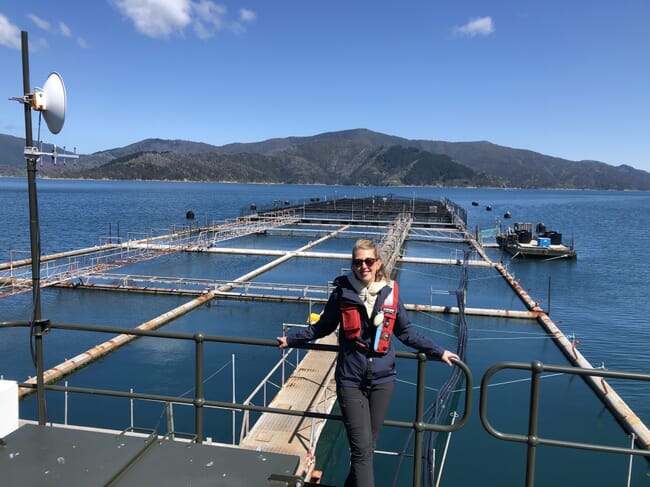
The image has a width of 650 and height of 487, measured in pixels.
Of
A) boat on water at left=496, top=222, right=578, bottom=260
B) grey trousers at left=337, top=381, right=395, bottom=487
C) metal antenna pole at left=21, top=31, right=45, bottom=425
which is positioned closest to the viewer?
grey trousers at left=337, top=381, right=395, bottom=487

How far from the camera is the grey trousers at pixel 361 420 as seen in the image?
3492mm

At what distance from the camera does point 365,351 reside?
3.51 m

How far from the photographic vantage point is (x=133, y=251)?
139 feet

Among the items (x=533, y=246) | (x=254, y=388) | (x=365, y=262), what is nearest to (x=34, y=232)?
(x=365, y=262)

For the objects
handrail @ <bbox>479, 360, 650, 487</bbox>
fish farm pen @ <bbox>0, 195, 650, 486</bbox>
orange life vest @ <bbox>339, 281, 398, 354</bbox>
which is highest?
orange life vest @ <bbox>339, 281, 398, 354</bbox>

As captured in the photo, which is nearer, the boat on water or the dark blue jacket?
the dark blue jacket

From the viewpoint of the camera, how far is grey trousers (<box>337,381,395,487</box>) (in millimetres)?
3492

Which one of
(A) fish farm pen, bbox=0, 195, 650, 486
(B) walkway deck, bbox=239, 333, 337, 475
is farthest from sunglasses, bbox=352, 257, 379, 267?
(B) walkway deck, bbox=239, 333, 337, 475

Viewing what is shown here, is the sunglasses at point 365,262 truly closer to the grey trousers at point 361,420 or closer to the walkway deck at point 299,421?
the grey trousers at point 361,420

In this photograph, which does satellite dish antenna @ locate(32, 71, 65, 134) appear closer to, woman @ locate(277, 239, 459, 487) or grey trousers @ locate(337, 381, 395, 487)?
woman @ locate(277, 239, 459, 487)

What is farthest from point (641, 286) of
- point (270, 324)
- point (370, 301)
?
point (370, 301)

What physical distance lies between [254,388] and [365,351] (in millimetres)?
15029

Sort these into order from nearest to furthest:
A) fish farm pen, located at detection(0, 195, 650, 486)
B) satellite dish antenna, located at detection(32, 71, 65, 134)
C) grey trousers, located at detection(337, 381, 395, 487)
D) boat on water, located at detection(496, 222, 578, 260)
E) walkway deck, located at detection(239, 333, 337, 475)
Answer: fish farm pen, located at detection(0, 195, 650, 486)
grey trousers, located at detection(337, 381, 395, 487)
satellite dish antenna, located at detection(32, 71, 65, 134)
walkway deck, located at detection(239, 333, 337, 475)
boat on water, located at detection(496, 222, 578, 260)

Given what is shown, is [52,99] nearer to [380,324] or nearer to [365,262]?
[365,262]
